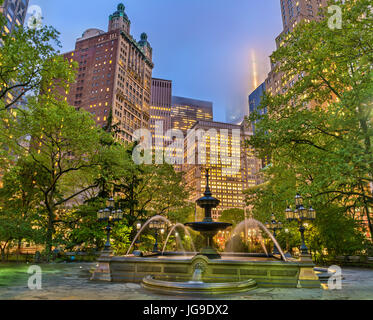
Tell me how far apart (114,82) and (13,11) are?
6604 cm

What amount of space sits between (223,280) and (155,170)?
2184 cm

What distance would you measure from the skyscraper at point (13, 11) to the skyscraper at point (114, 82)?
26.5 m

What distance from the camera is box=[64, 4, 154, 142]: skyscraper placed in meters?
110

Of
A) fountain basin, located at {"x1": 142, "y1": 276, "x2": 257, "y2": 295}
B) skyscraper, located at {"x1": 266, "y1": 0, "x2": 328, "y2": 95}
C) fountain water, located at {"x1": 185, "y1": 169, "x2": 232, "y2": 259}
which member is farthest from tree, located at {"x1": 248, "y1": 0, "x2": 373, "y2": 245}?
skyscraper, located at {"x1": 266, "y1": 0, "x2": 328, "y2": 95}

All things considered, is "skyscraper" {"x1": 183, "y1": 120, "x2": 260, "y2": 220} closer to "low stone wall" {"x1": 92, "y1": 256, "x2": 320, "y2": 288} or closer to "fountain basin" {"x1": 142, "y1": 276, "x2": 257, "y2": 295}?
"low stone wall" {"x1": 92, "y1": 256, "x2": 320, "y2": 288}

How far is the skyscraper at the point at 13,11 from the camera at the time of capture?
110000 mm

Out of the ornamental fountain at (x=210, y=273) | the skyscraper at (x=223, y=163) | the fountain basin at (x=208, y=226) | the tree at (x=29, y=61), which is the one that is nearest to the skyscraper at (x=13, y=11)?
the tree at (x=29, y=61)

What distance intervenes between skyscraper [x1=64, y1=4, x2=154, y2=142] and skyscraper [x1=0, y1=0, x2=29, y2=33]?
2650 cm

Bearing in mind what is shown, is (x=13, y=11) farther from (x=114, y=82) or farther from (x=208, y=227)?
(x=208, y=227)

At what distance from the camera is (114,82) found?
360 feet

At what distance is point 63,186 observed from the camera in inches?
1157

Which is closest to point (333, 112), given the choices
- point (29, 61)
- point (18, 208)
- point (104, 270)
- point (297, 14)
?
point (104, 270)
